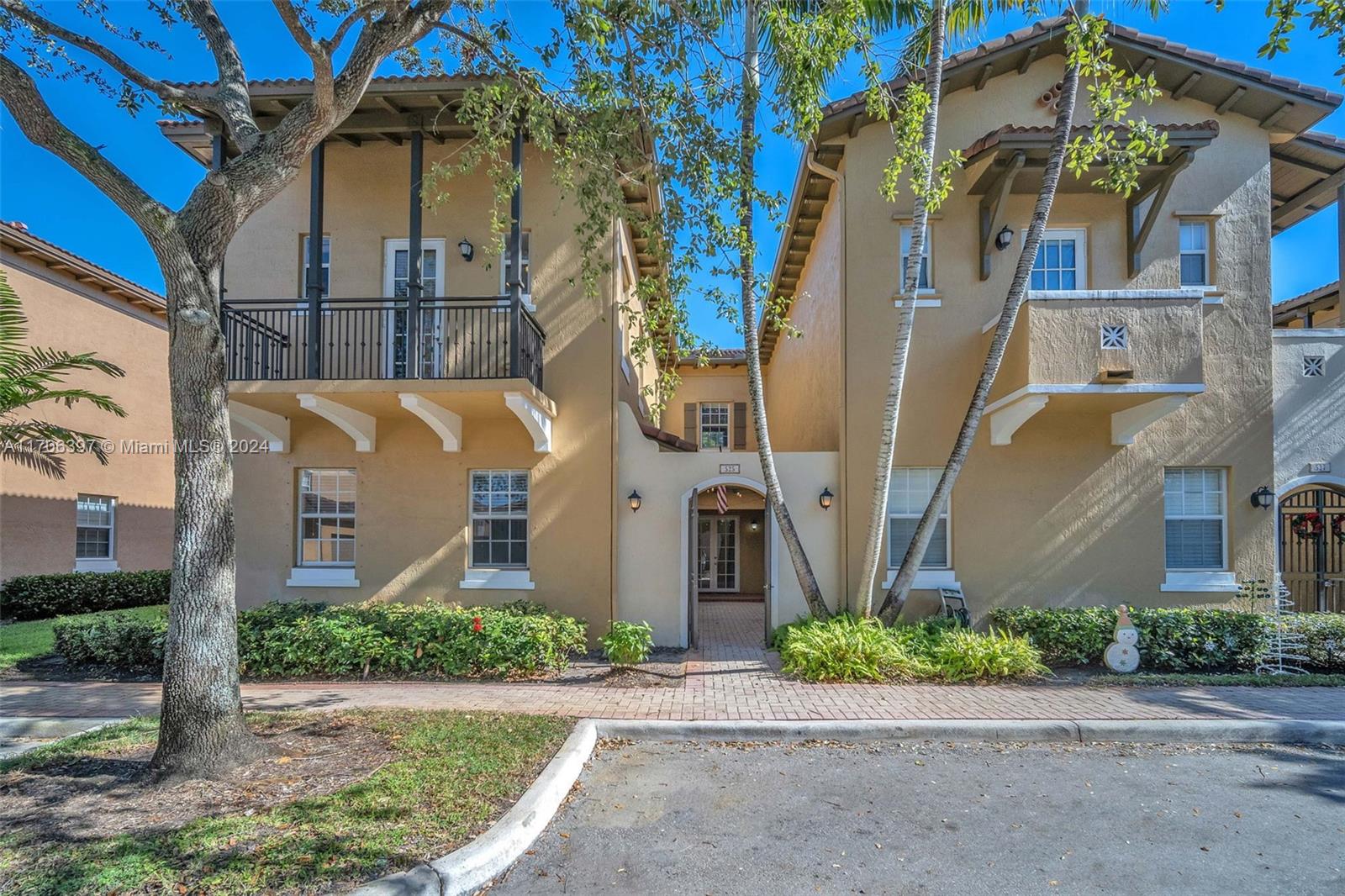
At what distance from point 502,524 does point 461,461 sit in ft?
3.75

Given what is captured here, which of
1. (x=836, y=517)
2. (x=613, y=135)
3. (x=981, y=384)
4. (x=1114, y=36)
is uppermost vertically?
(x=1114, y=36)

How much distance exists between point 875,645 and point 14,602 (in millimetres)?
15668

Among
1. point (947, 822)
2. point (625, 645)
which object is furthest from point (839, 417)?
point (947, 822)

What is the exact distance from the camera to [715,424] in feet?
69.1

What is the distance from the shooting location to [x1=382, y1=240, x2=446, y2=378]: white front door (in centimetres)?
1008

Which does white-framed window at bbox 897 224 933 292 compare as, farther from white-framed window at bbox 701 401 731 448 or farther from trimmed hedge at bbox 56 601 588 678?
white-framed window at bbox 701 401 731 448

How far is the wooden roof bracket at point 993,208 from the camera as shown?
9.68 metres

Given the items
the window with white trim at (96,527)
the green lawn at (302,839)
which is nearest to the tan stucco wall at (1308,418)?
the green lawn at (302,839)

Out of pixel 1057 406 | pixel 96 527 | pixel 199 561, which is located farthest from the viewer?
pixel 96 527

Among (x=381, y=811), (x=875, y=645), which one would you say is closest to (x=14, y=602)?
(x=381, y=811)

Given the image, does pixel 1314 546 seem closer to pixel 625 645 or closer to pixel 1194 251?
pixel 1194 251

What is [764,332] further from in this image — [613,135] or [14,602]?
[14,602]

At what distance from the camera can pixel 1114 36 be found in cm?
1024

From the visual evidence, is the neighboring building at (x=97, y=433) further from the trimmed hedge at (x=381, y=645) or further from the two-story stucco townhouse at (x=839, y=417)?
the trimmed hedge at (x=381, y=645)
